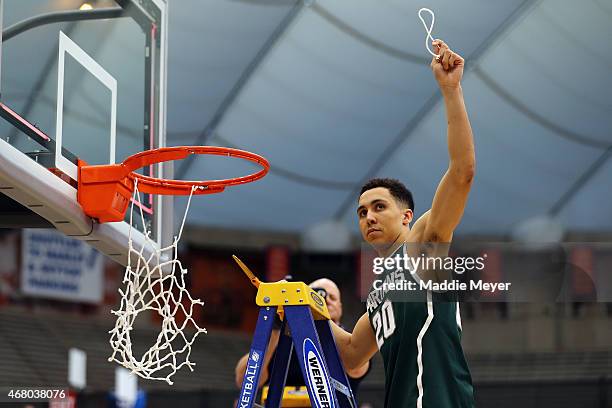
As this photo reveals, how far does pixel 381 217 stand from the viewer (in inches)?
151

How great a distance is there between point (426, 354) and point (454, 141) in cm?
79

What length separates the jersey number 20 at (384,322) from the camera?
12.3 feet

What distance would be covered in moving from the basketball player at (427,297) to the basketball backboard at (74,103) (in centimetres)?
177

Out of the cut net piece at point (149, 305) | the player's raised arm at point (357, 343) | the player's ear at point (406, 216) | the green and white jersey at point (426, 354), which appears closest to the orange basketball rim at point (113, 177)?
the cut net piece at point (149, 305)

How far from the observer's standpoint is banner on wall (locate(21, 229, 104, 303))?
777 inches

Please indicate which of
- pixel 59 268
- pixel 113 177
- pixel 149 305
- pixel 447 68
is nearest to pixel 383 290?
pixel 447 68

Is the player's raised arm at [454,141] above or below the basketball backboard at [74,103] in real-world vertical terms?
below

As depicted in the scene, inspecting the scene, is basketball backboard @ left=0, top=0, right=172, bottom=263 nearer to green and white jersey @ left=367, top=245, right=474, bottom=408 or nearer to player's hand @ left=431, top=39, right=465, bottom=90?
green and white jersey @ left=367, top=245, right=474, bottom=408

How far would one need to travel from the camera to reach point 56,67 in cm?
534

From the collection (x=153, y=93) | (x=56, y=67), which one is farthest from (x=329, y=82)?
(x=56, y=67)

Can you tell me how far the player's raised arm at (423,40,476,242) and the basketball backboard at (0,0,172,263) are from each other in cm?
207

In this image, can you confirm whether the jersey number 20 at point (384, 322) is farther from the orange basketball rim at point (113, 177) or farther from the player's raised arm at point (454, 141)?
the orange basketball rim at point (113, 177)

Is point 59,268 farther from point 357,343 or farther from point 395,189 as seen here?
point 395,189

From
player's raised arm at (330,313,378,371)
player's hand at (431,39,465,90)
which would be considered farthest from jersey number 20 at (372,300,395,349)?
player's hand at (431,39,465,90)
